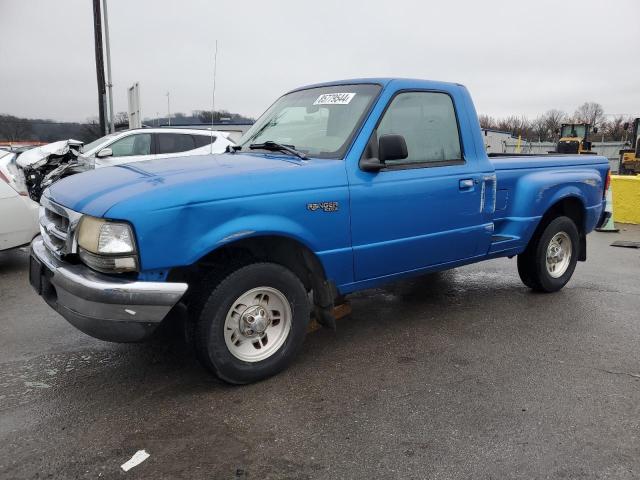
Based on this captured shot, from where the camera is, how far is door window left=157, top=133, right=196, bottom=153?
31.8ft

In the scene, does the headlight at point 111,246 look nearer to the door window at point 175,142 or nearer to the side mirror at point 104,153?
the side mirror at point 104,153

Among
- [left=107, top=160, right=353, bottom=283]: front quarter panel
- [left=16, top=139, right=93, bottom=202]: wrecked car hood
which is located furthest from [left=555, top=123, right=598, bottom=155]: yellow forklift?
[left=107, top=160, right=353, bottom=283]: front quarter panel

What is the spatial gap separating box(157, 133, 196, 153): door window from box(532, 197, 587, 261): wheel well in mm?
6815

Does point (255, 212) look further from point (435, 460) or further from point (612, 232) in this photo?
point (612, 232)

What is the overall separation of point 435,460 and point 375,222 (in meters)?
1.66

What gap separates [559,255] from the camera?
5555 mm

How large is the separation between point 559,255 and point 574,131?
29621mm

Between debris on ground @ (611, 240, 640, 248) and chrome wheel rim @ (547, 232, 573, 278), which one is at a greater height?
chrome wheel rim @ (547, 232, 573, 278)

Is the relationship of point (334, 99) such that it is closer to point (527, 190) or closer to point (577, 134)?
point (527, 190)

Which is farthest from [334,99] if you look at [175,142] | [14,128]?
[14,128]

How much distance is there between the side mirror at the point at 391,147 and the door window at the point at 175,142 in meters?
7.04

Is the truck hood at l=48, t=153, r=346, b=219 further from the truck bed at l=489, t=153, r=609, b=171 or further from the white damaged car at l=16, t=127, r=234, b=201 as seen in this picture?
the white damaged car at l=16, t=127, r=234, b=201

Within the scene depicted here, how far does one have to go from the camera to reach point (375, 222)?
366cm

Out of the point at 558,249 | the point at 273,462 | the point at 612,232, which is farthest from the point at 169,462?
the point at 612,232
